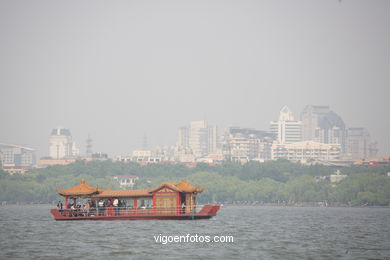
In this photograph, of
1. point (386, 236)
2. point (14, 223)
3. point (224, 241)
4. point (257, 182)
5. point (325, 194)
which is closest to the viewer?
point (224, 241)

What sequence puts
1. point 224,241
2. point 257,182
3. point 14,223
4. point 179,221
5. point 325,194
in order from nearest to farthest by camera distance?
point 224,241
point 179,221
point 14,223
point 325,194
point 257,182

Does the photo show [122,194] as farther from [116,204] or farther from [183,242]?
[183,242]

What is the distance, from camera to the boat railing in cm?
7775

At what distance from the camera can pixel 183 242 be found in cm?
5909

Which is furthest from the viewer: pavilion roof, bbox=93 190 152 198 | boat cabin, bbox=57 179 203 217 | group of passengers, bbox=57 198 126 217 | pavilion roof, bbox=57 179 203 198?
group of passengers, bbox=57 198 126 217

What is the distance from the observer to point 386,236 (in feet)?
221

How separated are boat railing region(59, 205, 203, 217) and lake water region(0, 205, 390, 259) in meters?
1.11

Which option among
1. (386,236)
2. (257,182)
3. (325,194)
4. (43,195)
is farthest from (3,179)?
(386,236)

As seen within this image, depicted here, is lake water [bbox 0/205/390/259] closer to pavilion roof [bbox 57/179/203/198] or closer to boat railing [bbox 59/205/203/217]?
boat railing [bbox 59/205/203/217]

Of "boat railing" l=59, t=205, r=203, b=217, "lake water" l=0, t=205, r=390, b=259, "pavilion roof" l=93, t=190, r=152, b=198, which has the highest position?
"pavilion roof" l=93, t=190, r=152, b=198

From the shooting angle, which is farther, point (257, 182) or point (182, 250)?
point (257, 182)

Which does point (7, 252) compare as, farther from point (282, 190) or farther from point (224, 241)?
point (282, 190)

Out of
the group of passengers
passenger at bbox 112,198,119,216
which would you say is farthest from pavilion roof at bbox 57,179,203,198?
the group of passengers

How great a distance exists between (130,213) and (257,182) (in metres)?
123
